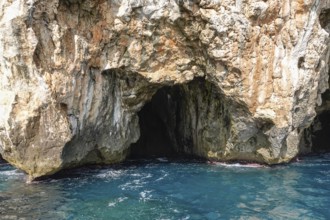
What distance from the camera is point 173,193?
17.0 metres

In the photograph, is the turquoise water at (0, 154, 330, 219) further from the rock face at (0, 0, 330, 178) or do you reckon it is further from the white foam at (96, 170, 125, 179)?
the rock face at (0, 0, 330, 178)

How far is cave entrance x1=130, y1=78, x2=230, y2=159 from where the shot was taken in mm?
23656

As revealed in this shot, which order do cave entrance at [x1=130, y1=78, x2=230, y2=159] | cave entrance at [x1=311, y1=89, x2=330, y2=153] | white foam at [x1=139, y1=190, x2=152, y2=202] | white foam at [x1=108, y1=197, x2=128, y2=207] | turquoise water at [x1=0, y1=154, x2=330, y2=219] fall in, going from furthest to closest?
cave entrance at [x1=311, y1=89, x2=330, y2=153]
cave entrance at [x1=130, y1=78, x2=230, y2=159]
white foam at [x1=139, y1=190, x2=152, y2=202]
white foam at [x1=108, y1=197, x2=128, y2=207]
turquoise water at [x1=0, y1=154, x2=330, y2=219]

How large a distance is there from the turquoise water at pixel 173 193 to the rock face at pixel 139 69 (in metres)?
1.42

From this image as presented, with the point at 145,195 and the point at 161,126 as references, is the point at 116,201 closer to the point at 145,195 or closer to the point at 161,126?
the point at 145,195

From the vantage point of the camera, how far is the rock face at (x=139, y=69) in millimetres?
17875

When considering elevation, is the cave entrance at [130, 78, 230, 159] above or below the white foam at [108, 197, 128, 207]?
above

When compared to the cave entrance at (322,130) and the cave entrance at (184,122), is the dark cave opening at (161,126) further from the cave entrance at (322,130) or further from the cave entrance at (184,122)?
the cave entrance at (322,130)

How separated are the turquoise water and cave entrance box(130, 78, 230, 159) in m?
2.61

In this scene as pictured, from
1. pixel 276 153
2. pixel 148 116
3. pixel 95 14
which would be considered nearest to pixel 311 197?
pixel 276 153

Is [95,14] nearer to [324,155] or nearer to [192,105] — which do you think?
[192,105]

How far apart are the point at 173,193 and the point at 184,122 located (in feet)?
30.8

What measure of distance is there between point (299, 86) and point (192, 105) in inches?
269

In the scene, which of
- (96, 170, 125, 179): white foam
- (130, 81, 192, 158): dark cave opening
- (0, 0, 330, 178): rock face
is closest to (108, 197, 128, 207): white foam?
(96, 170, 125, 179): white foam
